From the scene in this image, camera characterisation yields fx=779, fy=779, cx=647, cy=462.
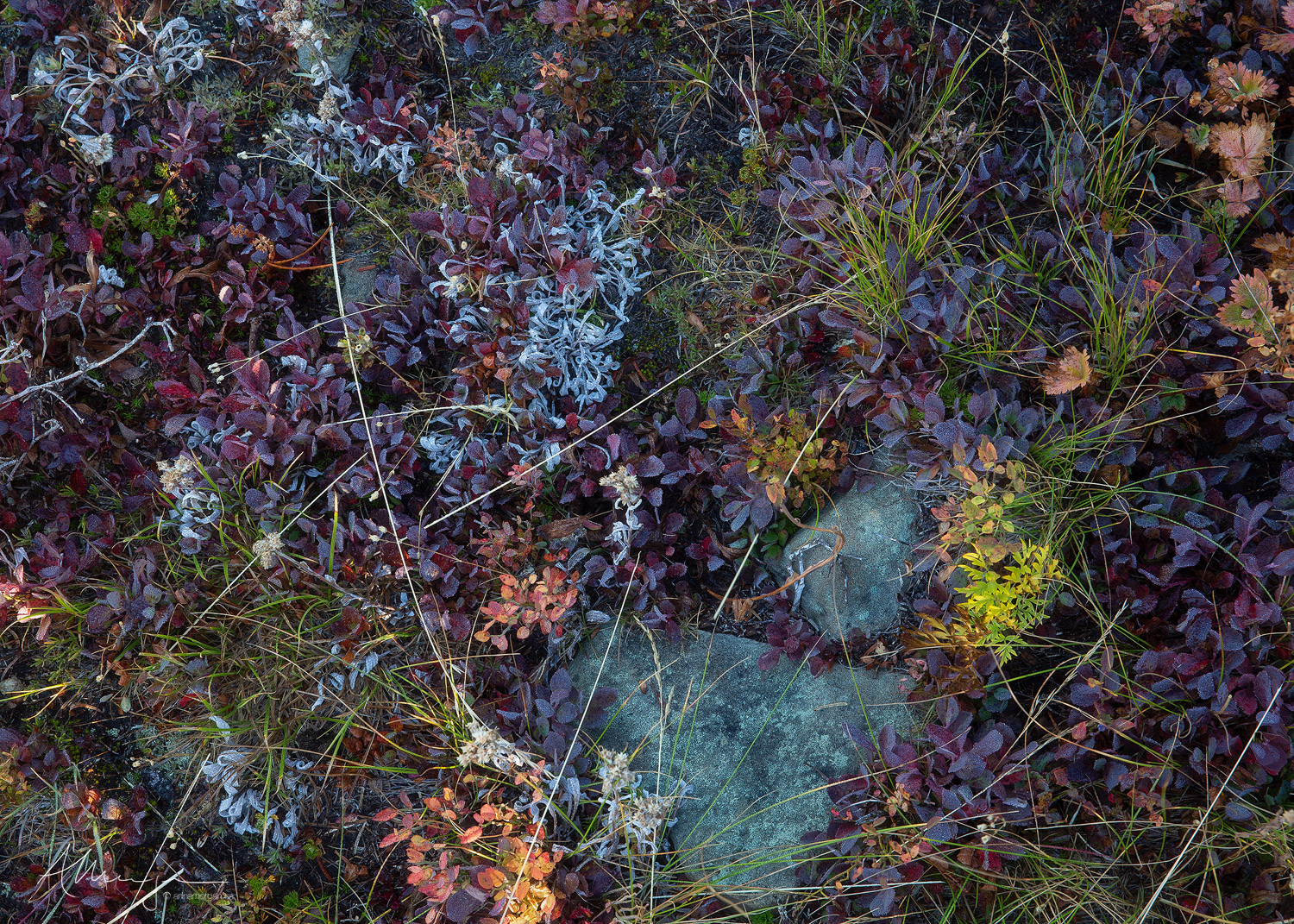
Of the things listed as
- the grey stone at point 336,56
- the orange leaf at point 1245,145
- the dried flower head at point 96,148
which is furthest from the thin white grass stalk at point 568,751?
the dried flower head at point 96,148

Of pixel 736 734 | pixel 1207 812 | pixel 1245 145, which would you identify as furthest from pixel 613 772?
pixel 1245 145

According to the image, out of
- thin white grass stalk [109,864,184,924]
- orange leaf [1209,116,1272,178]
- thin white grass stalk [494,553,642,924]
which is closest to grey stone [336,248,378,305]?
thin white grass stalk [494,553,642,924]

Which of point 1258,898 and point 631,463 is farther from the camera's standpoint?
point 631,463

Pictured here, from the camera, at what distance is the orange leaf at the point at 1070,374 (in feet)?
8.95

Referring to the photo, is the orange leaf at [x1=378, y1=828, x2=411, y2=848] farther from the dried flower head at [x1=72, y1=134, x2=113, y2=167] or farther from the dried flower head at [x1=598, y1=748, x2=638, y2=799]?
the dried flower head at [x1=72, y1=134, x2=113, y2=167]

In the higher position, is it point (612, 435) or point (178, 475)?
point (612, 435)

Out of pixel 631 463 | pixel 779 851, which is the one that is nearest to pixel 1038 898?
pixel 779 851

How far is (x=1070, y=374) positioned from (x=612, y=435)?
1.79 m

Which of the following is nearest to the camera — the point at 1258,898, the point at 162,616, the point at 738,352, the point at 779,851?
the point at 1258,898

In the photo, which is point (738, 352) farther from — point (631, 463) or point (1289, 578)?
point (1289, 578)

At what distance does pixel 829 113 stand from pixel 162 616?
383 cm

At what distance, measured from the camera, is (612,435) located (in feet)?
11.2

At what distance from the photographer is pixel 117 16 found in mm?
4082

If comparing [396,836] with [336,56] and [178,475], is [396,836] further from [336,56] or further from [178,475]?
[336,56]
